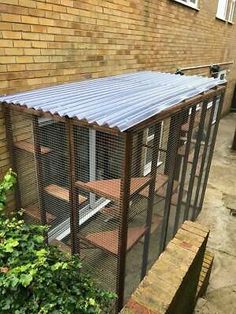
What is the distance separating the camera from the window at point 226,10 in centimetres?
999

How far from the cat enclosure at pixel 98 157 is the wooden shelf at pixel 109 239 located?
1cm

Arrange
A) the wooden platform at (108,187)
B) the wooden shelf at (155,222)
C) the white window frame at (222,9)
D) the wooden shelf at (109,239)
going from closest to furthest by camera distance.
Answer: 1. the wooden platform at (108,187)
2. the wooden shelf at (109,239)
3. the wooden shelf at (155,222)
4. the white window frame at (222,9)

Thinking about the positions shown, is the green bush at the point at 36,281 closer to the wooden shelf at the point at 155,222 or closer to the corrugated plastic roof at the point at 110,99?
the corrugated plastic roof at the point at 110,99

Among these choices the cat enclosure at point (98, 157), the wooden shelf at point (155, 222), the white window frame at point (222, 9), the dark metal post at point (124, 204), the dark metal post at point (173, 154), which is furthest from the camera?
the white window frame at point (222, 9)

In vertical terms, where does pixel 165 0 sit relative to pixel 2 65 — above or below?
above

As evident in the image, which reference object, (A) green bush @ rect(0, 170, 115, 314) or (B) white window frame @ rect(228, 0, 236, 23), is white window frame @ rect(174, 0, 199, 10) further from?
(A) green bush @ rect(0, 170, 115, 314)

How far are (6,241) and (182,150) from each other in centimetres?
330

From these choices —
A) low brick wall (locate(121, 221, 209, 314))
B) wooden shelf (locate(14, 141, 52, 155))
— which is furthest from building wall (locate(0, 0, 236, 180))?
low brick wall (locate(121, 221, 209, 314))

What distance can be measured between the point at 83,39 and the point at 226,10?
8950 mm

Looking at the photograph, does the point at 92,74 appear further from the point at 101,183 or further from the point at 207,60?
the point at 207,60

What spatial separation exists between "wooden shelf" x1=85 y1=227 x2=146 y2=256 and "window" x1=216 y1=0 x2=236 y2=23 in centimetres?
921

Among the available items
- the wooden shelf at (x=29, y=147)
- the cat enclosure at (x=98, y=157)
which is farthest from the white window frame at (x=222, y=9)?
the wooden shelf at (x=29, y=147)

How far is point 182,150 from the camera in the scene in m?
4.59

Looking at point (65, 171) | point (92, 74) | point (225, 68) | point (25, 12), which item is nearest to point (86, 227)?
point (65, 171)
